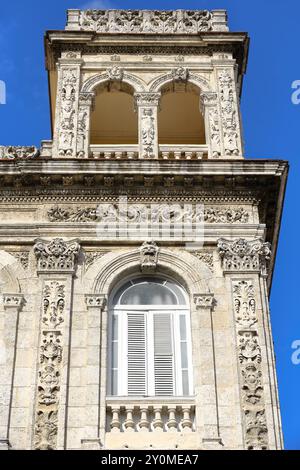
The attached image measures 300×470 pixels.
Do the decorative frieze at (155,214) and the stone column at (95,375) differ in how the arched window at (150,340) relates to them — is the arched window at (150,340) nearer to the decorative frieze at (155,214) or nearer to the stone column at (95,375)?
the stone column at (95,375)

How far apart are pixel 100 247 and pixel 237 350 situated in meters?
4.28

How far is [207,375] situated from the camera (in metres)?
21.2

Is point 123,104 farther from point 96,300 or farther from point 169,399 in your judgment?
point 169,399

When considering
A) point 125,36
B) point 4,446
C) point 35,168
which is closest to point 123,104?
point 125,36

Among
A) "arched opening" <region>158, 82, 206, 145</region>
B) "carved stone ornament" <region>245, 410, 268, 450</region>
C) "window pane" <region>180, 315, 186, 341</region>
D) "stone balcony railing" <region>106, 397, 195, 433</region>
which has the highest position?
"arched opening" <region>158, 82, 206, 145</region>

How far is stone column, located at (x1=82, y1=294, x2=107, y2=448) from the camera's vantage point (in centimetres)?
2019

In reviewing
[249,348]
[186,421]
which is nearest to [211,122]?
[249,348]

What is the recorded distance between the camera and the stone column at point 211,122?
2628cm

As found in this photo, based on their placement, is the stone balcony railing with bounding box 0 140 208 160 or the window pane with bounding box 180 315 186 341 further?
the stone balcony railing with bounding box 0 140 208 160

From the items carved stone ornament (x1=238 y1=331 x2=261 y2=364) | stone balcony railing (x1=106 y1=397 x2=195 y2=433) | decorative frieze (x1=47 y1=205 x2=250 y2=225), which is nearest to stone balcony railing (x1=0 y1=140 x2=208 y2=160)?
decorative frieze (x1=47 y1=205 x2=250 y2=225)

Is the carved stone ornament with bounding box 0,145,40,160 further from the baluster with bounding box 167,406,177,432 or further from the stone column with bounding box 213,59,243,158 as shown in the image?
the baluster with bounding box 167,406,177,432

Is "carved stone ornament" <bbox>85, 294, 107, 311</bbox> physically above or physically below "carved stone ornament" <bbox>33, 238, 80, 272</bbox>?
below

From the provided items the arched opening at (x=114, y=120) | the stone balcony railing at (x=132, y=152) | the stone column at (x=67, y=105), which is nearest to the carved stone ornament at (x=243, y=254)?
the stone balcony railing at (x=132, y=152)
